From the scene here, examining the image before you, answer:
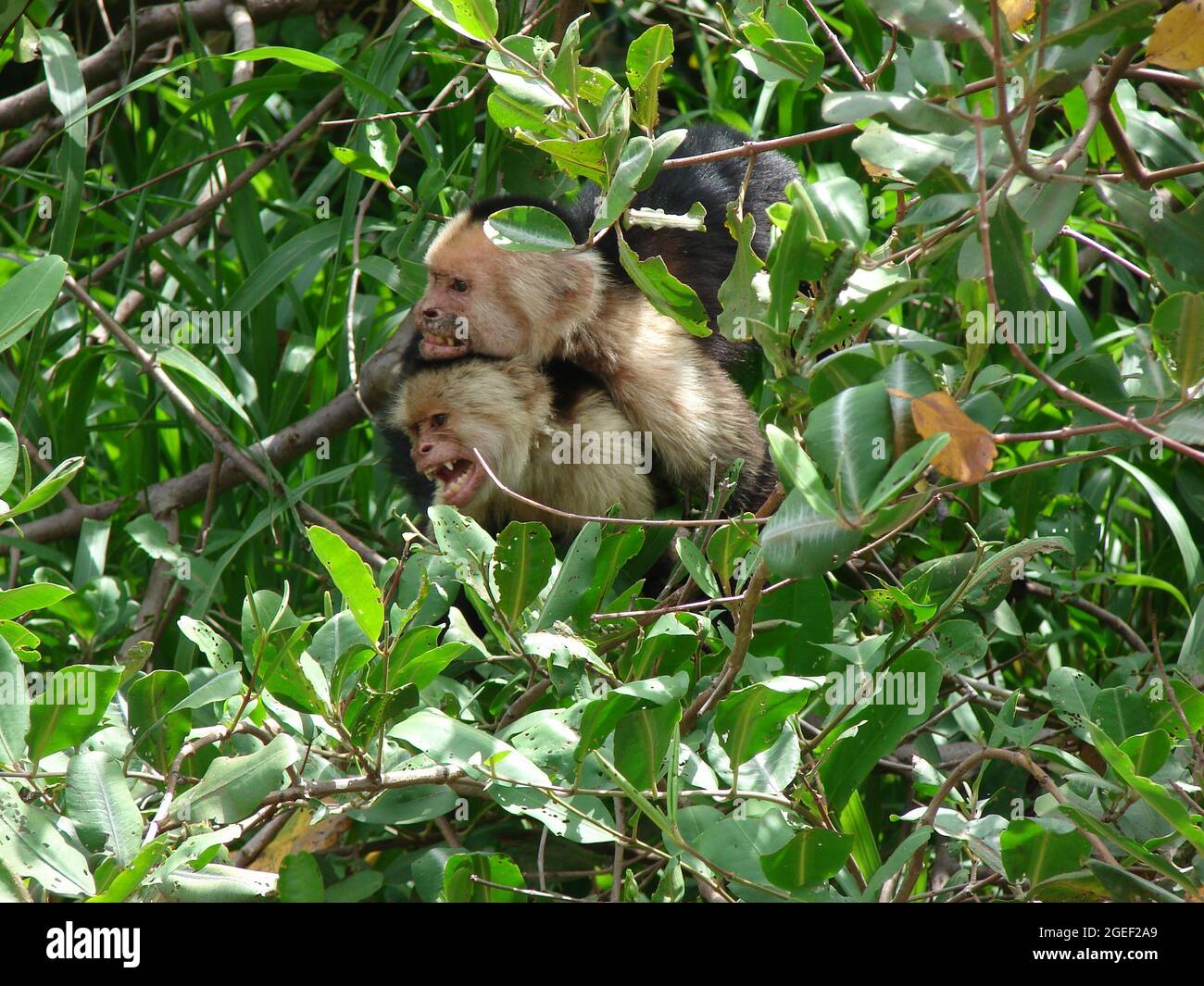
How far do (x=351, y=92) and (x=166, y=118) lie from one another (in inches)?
32.6

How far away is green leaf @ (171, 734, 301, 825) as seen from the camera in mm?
1129

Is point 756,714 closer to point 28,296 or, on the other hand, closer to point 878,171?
point 878,171

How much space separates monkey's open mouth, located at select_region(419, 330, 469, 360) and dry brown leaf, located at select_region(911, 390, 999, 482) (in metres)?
1.37

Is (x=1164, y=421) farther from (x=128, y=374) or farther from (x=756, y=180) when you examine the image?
(x=128, y=374)

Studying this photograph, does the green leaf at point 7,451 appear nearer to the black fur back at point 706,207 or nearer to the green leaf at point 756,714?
the green leaf at point 756,714

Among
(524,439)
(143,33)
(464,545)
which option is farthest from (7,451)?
(143,33)

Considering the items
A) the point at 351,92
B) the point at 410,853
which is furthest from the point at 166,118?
the point at 410,853

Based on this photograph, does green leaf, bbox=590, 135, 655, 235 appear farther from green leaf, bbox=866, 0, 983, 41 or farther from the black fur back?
Result: the black fur back

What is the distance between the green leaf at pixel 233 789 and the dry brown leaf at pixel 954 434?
25.7 inches

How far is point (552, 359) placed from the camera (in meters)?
2.19

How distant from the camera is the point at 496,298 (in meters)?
2.23

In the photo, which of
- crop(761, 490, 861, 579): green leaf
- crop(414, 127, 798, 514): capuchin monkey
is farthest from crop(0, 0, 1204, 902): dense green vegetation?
crop(414, 127, 798, 514): capuchin monkey

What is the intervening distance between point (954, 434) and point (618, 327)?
4.17ft

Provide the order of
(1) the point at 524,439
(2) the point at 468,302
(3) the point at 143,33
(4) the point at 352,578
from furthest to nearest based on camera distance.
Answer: (3) the point at 143,33, (2) the point at 468,302, (1) the point at 524,439, (4) the point at 352,578
